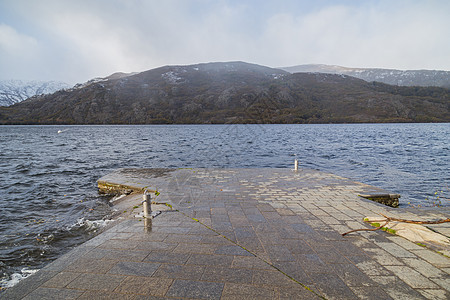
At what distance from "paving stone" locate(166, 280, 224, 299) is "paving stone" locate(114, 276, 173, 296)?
0.11m

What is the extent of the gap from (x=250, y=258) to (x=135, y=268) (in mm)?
1800

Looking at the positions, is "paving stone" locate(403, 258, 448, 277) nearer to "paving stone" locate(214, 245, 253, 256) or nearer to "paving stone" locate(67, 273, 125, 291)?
"paving stone" locate(214, 245, 253, 256)

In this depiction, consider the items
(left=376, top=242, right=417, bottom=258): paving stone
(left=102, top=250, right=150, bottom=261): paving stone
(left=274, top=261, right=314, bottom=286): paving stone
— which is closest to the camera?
(left=274, top=261, right=314, bottom=286): paving stone

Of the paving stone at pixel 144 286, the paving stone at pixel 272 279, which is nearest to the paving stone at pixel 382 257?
the paving stone at pixel 272 279

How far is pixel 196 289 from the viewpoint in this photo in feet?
9.86

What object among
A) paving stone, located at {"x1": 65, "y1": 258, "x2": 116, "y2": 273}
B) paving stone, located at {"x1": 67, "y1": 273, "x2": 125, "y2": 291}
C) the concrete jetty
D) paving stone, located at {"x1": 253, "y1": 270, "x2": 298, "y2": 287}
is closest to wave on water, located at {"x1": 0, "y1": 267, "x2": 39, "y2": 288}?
the concrete jetty

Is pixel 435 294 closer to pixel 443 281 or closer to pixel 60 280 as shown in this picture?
pixel 443 281

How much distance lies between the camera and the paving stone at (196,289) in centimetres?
289

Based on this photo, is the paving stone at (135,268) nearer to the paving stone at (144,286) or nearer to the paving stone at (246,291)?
the paving stone at (144,286)

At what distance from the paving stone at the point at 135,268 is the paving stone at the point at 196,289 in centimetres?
54

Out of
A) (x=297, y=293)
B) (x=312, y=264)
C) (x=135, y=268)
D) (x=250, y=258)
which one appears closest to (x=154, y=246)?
(x=135, y=268)

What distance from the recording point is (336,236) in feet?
15.4

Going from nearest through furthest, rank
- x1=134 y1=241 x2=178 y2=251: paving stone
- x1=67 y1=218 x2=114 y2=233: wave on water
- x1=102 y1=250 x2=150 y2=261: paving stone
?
x1=102 y1=250 x2=150 y2=261: paving stone, x1=134 y1=241 x2=178 y2=251: paving stone, x1=67 y1=218 x2=114 y2=233: wave on water

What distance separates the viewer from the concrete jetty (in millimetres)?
3012
